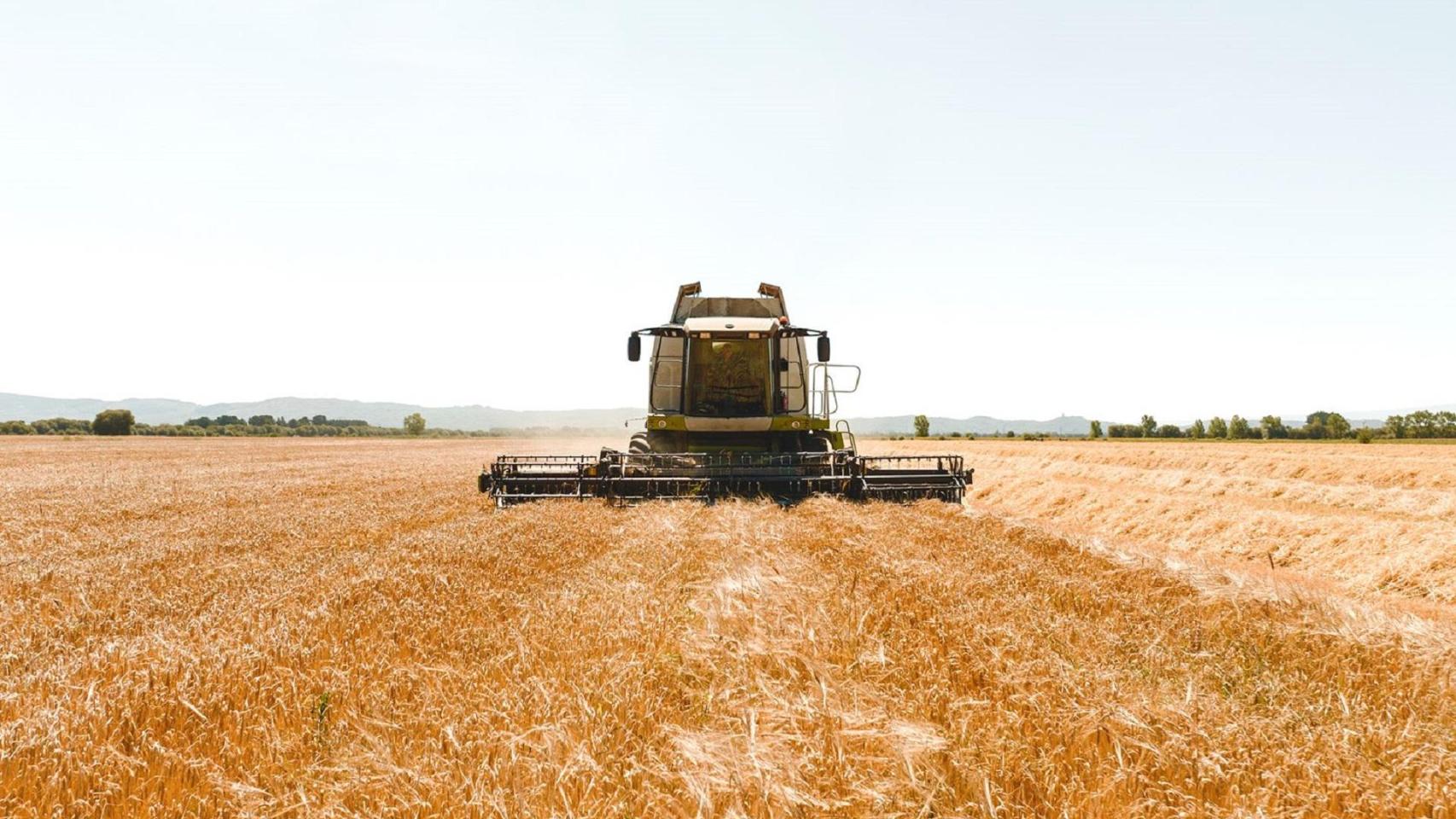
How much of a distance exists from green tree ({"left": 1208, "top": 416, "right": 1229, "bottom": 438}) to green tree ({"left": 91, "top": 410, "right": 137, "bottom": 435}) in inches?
4674

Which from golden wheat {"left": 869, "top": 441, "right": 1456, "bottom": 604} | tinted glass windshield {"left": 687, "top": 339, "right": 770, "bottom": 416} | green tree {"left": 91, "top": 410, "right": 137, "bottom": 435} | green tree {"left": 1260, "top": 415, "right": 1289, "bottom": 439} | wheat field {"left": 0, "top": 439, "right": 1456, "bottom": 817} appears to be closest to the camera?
wheat field {"left": 0, "top": 439, "right": 1456, "bottom": 817}

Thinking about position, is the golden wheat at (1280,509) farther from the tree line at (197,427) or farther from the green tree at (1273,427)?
the tree line at (197,427)

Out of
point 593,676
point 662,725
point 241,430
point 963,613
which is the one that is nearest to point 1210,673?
point 963,613

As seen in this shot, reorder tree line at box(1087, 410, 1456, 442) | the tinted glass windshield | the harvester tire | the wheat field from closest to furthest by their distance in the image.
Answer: the wheat field
the harvester tire
the tinted glass windshield
tree line at box(1087, 410, 1456, 442)

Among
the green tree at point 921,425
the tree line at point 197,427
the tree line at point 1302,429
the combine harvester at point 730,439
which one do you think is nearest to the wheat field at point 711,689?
the combine harvester at point 730,439

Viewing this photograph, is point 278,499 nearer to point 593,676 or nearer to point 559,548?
point 559,548

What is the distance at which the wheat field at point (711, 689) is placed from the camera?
220 centimetres

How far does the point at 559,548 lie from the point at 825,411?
6965 mm

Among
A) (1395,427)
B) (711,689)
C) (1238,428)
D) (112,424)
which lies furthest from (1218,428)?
(112,424)

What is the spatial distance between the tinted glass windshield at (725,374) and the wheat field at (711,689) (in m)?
6.44

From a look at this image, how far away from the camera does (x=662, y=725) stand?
8.50ft

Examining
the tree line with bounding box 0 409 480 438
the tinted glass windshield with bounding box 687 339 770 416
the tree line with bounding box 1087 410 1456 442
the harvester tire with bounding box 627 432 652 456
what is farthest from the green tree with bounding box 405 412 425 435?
the tinted glass windshield with bounding box 687 339 770 416

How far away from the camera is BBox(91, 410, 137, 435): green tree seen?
3120 inches

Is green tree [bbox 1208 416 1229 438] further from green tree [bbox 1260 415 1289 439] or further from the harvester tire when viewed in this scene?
the harvester tire
